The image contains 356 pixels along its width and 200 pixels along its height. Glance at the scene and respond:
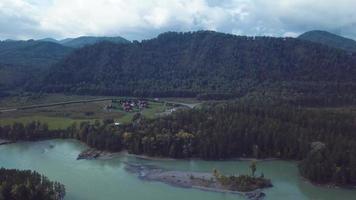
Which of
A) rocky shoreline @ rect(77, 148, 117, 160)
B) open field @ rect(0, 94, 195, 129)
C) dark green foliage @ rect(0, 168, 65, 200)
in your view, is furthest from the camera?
open field @ rect(0, 94, 195, 129)

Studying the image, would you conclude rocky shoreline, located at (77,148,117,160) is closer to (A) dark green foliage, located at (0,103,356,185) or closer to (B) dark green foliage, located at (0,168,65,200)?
(A) dark green foliage, located at (0,103,356,185)

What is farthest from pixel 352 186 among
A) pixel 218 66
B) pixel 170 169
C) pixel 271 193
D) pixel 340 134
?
pixel 218 66

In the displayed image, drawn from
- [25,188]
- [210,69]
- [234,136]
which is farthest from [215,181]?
[210,69]

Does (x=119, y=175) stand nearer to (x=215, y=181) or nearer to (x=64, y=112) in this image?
(x=215, y=181)

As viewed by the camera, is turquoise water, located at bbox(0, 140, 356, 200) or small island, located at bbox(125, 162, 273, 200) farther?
small island, located at bbox(125, 162, 273, 200)

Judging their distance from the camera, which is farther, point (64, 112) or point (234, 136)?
point (64, 112)

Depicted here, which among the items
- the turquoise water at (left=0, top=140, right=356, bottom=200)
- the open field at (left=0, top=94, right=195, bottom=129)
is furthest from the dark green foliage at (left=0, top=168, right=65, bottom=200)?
the open field at (left=0, top=94, right=195, bottom=129)
